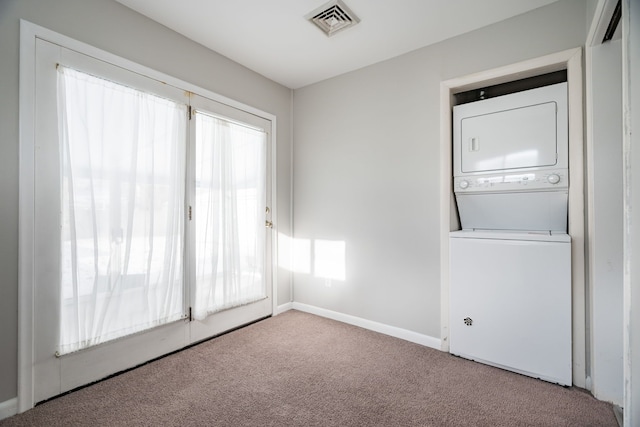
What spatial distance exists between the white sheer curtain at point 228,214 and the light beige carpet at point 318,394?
1.77 feet

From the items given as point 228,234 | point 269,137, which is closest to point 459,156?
point 269,137

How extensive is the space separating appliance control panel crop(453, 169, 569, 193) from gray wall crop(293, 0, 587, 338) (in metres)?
0.24

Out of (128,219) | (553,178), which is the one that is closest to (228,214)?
(128,219)

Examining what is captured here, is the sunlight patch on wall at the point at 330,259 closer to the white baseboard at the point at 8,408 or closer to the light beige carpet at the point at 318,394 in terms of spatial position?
the light beige carpet at the point at 318,394

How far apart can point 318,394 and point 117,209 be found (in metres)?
1.87

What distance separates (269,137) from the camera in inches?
131

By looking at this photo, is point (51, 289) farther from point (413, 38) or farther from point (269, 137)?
point (413, 38)

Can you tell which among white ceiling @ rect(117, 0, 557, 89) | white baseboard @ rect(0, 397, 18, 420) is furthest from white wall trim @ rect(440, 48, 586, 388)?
white baseboard @ rect(0, 397, 18, 420)

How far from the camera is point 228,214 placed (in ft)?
9.36

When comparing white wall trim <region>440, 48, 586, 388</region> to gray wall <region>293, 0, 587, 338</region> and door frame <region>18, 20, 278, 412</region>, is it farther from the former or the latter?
door frame <region>18, 20, 278, 412</region>

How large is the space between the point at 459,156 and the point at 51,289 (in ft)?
10.0

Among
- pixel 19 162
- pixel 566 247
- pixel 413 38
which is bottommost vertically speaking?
pixel 566 247

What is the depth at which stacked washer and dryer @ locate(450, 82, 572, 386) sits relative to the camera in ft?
6.76

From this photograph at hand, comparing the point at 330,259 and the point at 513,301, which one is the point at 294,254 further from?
the point at 513,301
